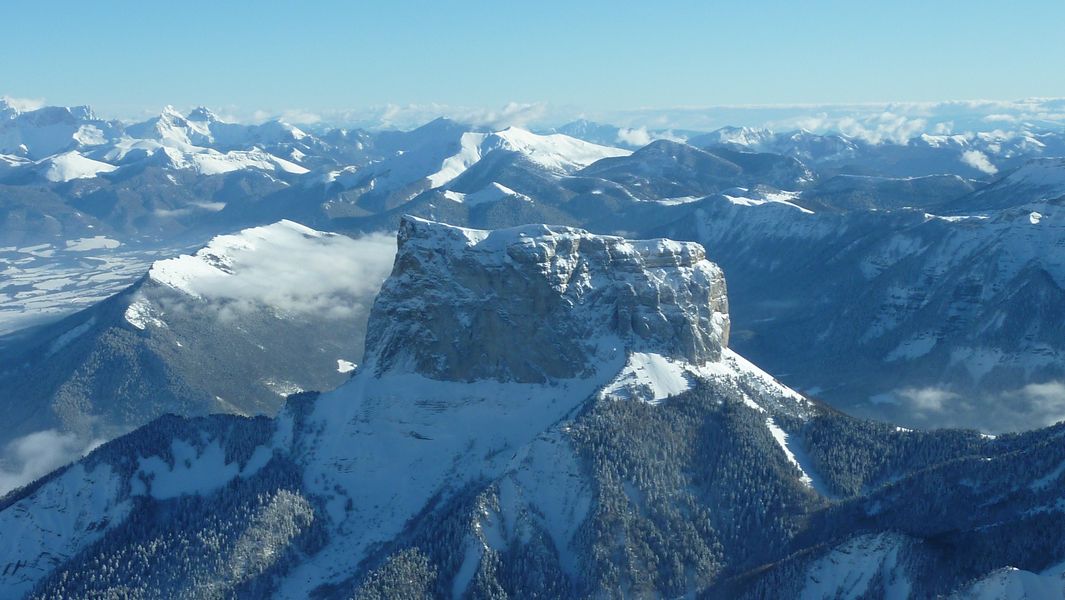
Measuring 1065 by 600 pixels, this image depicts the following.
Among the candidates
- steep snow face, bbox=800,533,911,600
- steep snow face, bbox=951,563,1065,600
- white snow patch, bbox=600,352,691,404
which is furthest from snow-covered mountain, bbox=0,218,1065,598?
steep snow face, bbox=951,563,1065,600

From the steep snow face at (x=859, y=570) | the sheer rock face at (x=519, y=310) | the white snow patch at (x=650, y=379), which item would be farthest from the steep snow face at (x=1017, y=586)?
the sheer rock face at (x=519, y=310)

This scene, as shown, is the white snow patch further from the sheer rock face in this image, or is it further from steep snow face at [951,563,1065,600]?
steep snow face at [951,563,1065,600]

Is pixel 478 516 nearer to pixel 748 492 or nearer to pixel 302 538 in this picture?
pixel 302 538

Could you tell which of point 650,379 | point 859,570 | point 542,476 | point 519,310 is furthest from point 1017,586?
point 519,310

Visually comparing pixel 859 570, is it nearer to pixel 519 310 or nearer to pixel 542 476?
pixel 542 476

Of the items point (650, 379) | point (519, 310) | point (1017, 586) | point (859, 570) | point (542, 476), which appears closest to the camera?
point (1017, 586)
